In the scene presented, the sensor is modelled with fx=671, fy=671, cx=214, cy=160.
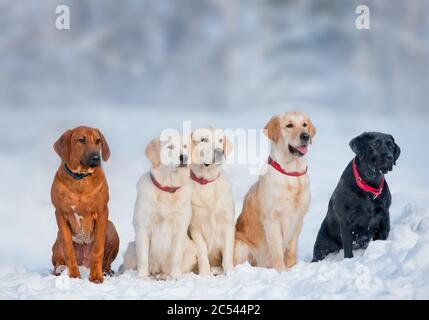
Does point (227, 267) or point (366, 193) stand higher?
point (366, 193)

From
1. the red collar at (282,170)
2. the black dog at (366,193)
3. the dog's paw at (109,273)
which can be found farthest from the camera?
the dog's paw at (109,273)

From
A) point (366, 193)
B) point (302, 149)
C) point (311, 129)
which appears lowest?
point (366, 193)

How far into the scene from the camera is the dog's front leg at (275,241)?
7176mm

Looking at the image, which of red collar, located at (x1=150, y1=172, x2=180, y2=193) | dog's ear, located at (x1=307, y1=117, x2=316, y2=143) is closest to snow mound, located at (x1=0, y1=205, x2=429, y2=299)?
red collar, located at (x1=150, y1=172, x2=180, y2=193)

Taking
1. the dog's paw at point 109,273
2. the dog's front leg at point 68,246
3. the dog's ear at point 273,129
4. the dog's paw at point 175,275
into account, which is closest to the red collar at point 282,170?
the dog's ear at point 273,129

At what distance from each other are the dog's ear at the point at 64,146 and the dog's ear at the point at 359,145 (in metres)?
2.91

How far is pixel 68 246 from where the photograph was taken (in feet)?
22.3

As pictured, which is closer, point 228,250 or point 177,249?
point 177,249

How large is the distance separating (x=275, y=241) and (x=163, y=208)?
1269 mm

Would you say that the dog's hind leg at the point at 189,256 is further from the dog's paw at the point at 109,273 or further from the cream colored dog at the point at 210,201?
→ the dog's paw at the point at 109,273

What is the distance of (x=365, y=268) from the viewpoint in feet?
20.1

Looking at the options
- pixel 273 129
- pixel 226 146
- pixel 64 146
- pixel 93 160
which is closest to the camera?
pixel 93 160

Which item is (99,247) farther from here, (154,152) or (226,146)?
(226,146)

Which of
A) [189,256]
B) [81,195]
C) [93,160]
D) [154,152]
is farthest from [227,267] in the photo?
[93,160]
